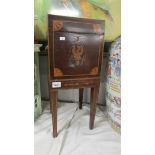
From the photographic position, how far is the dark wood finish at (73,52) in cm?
96

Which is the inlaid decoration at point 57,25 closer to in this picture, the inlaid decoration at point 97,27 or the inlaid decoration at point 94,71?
the inlaid decoration at point 97,27

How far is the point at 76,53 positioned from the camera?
3.35 ft

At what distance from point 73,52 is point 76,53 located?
0.02m

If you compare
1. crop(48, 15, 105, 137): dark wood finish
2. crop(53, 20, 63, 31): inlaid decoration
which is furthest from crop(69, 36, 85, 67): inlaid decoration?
crop(53, 20, 63, 31): inlaid decoration

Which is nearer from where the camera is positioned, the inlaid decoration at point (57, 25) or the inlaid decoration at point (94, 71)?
the inlaid decoration at point (57, 25)

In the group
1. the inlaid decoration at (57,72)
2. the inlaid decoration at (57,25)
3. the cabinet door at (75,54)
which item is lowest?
the inlaid decoration at (57,72)

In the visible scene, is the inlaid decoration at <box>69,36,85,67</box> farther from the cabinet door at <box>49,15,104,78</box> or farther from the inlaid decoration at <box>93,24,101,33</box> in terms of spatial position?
the inlaid decoration at <box>93,24,101,33</box>

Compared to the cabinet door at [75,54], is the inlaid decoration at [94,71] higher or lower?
lower

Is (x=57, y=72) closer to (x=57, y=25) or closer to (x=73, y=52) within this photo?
(x=73, y=52)

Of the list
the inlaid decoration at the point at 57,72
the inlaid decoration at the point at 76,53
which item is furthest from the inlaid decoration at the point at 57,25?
the inlaid decoration at the point at 57,72
